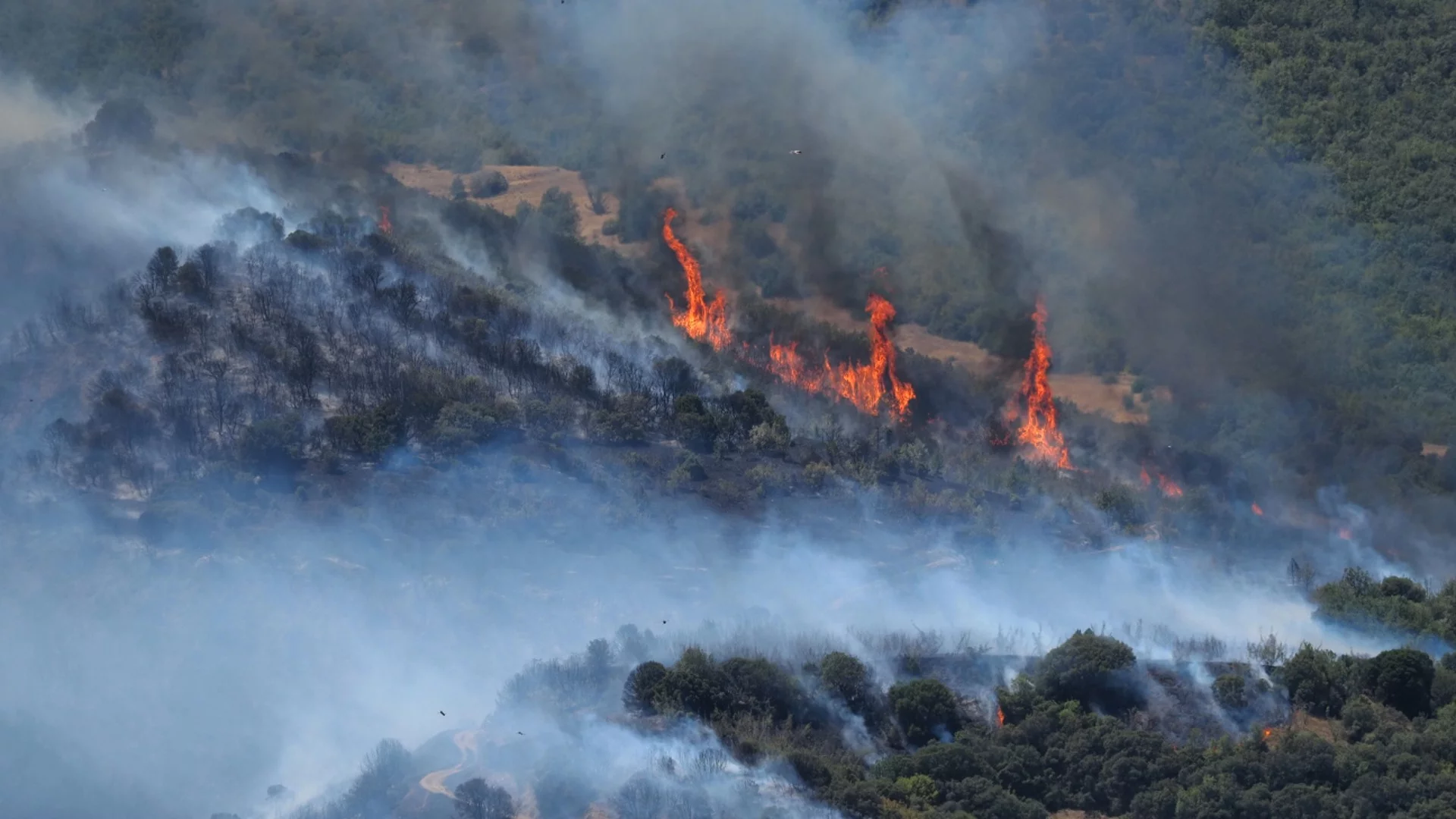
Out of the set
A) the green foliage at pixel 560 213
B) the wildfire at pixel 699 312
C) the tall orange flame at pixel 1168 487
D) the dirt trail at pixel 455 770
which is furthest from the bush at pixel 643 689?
the green foliage at pixel 560 213

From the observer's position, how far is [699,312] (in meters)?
88.0

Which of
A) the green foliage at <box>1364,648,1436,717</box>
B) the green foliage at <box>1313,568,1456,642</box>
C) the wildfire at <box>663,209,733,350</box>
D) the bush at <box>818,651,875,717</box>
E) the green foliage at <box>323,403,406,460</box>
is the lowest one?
the bush at <box>818,651,875,717</box>

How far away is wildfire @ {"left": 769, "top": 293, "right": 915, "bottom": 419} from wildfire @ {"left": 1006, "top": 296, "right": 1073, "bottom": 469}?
13.6ft

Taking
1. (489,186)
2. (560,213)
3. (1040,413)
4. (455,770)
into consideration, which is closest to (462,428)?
(455,770)

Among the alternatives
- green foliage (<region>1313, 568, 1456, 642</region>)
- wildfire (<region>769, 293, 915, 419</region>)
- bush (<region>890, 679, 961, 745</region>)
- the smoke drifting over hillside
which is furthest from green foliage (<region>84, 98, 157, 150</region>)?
green foliage (<region>1313, 568, 1456, 642</region>)

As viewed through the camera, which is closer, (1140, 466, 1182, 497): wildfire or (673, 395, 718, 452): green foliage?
(673, 395, 718, 452): green foliage

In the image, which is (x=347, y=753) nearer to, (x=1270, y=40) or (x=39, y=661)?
(x=39, y=661)

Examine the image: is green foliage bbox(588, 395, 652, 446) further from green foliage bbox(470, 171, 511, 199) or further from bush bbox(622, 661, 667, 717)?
green foliage bbox(470, 171, 511, 199)

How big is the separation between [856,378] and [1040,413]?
680 cm

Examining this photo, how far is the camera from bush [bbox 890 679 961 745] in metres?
58.3

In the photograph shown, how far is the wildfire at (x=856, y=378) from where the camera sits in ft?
266

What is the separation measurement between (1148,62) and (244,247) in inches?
1609

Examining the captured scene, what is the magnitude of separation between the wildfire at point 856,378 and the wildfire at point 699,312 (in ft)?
8.19

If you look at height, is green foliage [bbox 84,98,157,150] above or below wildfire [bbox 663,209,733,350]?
above
